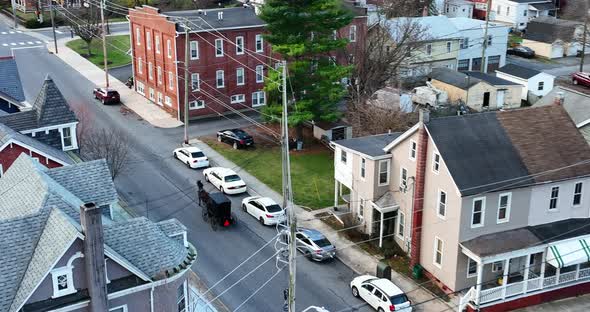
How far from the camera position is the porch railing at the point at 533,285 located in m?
32.7

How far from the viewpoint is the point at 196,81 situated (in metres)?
59.6

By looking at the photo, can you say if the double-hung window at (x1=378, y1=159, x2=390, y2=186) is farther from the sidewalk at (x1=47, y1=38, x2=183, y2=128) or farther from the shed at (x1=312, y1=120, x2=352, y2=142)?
the sidewalk at (x1=47, y1=38, x2=183, y2=128)

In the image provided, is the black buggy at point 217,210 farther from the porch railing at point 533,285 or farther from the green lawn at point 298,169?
the porch railing at point 533,285

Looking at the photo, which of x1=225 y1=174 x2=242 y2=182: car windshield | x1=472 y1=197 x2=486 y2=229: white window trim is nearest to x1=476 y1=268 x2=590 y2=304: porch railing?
x1=472 y1=197 x2=486 y2=229: white window trim

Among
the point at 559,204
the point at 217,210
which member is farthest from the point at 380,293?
the point at 217,210

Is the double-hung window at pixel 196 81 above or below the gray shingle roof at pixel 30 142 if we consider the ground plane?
below

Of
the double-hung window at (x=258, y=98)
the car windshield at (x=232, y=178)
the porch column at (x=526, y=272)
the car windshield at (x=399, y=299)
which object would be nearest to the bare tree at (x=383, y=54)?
the double-hung window at (x=258, y=98)

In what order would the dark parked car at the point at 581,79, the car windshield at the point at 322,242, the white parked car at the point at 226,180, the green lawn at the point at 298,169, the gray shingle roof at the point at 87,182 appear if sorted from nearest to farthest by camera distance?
the gray shingle roof at the point at 87,182 < the car windshield at the point at 322,242 < the white parked car at the point at 226,180 < the green lawn at the point at 298,169 < the dark parked car at the point at 581,79

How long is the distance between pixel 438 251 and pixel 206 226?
13.8 m

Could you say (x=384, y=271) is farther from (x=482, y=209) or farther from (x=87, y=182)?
(x=87, y=182)

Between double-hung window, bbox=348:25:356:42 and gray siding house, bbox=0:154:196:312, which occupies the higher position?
double-hung window, bbox=348:25:356:42

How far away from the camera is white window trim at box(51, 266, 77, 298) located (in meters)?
22.0

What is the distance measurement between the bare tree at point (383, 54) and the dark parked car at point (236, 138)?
29.1 ft

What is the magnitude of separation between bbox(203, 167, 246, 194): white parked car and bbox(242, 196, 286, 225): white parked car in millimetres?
2220
